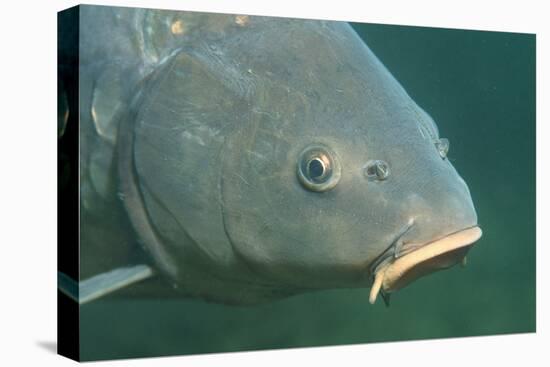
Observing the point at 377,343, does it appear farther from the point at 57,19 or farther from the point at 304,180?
the point at 57,19

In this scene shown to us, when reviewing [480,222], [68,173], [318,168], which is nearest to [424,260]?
[318,168]

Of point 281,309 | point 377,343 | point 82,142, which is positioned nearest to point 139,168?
point 82,142

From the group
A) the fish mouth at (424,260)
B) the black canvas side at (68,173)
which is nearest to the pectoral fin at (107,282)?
the black canvas side at (68,173)

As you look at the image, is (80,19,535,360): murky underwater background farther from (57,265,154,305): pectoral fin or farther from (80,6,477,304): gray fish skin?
(57,265,154,305): pectoral fin

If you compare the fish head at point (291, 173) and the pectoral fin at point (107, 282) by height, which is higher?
the fish head at point (291, 173)

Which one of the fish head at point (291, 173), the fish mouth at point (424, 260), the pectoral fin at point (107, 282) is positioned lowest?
the pectoral fin at point (107, 282)

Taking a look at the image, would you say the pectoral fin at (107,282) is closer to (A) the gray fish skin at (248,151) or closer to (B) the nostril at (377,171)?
(A) the gray fish skin at (248,151)

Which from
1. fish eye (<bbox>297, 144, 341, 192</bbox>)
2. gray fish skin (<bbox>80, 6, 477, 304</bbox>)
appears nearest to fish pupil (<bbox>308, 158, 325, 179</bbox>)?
fish eye (<bbox>297, 144, 341, 192</bbox>)
